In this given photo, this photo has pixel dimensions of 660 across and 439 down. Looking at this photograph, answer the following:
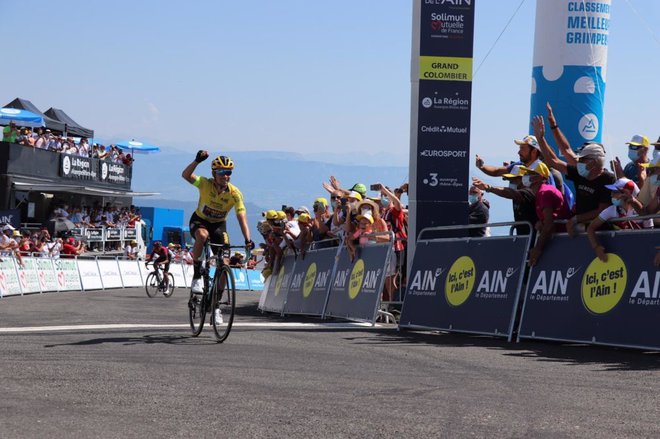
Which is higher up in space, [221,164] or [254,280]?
[221,164]

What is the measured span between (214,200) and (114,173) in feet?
136

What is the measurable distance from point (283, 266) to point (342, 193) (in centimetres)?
287

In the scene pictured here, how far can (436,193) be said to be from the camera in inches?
646

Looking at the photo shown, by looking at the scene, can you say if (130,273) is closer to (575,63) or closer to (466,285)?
(575,63)

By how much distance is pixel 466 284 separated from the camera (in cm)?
1338

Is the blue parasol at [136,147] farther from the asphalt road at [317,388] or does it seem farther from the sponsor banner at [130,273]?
the asphalt road at [317,388]

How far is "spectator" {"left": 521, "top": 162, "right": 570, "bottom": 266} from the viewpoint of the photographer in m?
12.1

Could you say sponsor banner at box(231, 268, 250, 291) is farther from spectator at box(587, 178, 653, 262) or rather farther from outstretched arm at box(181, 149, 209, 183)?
spectator at box(587, 178, 653, 262)

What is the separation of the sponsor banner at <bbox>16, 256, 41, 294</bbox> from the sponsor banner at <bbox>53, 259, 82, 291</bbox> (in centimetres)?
176

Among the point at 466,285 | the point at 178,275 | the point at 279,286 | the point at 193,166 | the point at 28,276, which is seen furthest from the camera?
the point at 178,275

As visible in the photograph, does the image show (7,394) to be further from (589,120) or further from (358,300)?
(589,120)

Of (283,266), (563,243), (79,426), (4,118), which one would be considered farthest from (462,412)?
(4,118)

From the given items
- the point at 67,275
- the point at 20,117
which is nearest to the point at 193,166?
the point at 67,275

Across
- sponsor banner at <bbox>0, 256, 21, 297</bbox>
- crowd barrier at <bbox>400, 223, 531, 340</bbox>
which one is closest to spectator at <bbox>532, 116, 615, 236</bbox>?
crowd barrier at <bbox>400, 223, 531, 340</bbox>
